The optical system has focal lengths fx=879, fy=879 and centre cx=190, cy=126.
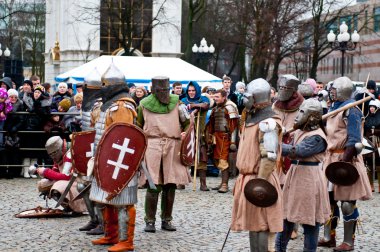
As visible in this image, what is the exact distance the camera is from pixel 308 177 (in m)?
8.28

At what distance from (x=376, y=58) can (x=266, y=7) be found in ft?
103

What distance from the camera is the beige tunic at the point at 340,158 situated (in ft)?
30.0

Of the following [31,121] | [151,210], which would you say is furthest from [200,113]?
[151,210]

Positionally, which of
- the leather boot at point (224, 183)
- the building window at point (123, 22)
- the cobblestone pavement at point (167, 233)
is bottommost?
the cobblestone pavement at point (167, 233)

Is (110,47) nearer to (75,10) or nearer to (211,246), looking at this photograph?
(75,10)

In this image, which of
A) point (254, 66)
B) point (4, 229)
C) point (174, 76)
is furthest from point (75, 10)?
point (4, 229)

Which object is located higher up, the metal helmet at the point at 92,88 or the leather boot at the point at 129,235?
the metal helmet at the point at 92,88

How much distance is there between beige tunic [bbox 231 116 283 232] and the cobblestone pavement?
5.06ft

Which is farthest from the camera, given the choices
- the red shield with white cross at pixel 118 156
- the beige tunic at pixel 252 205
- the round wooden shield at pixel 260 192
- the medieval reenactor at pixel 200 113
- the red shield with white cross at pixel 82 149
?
the medieval reenactor at pixel 200 113

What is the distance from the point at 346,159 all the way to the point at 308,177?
0.89 m

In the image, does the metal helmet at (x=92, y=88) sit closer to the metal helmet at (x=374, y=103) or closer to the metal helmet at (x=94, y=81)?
the metal helmet at (x=94, y=81)

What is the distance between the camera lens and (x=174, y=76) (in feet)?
68.8

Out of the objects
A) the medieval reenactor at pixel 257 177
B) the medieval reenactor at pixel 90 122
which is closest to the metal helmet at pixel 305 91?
the medieval reenactor at pixel 90 122

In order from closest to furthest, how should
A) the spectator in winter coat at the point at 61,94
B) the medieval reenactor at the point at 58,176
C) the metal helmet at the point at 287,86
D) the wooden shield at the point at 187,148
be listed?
1. the metal helmet at the point at 287,86
2. the wooden shield at the point at 187,148
3. the medieval reenactor at the point at 58,176
4. the spectator in winter coat at the point at 61,94
